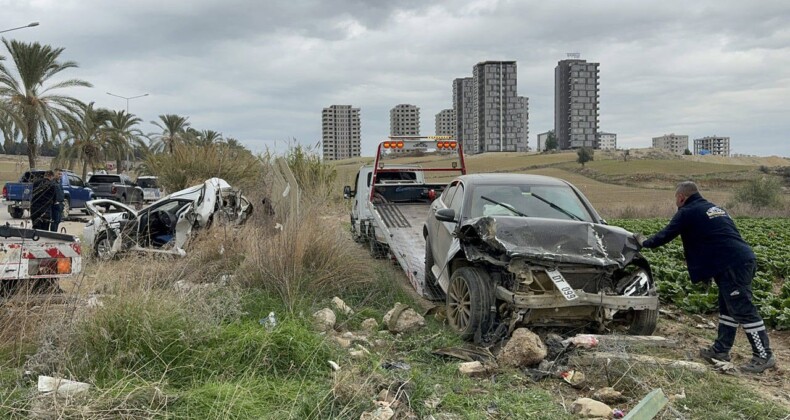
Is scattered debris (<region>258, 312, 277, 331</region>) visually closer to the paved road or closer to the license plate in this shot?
the license plate

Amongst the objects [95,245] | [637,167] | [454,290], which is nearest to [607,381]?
[454,290]

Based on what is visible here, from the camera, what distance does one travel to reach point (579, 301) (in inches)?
220

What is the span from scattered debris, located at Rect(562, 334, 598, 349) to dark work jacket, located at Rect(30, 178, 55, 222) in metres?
11.4

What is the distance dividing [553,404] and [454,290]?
2146 mm

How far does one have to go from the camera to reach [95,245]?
11516 mm

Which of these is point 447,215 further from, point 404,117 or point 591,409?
point 404,117

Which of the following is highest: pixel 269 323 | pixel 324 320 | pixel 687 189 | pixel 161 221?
pixel 687 189

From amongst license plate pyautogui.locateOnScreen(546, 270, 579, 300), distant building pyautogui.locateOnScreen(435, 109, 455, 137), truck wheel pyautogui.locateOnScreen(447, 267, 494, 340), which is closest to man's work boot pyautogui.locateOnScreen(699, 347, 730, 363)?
license plate pyautogui.locateOnScreen(546, 270, 579, 300)

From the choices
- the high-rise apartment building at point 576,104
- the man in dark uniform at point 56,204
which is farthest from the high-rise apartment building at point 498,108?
the man in dark uniform at point 56,204

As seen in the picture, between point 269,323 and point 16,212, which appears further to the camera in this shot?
point 16,212

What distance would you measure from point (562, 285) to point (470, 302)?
909 millimetres

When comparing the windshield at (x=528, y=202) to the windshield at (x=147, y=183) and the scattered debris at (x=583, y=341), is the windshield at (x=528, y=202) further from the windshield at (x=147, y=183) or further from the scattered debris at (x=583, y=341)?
the windshield at (x=147, y=183)

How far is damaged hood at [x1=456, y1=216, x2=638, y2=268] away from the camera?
5711mm

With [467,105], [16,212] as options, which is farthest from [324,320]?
[467,105]
